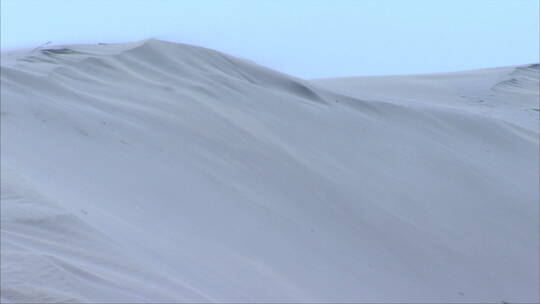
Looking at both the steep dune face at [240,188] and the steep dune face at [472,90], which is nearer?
the steep dune face at [240,188]

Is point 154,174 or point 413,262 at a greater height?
point 154,174

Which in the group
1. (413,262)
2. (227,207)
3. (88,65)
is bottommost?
(413,262)

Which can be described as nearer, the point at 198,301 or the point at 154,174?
the point at 198,301

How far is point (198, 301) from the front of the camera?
2.58 meters

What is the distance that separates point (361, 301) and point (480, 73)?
208 inches

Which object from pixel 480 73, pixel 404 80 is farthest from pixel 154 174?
pixel 480 73

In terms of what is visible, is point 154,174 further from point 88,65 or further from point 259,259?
point 88,65

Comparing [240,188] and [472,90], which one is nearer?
[240,188]

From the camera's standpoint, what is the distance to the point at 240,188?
3953 mm

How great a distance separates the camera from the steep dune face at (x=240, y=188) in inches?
105

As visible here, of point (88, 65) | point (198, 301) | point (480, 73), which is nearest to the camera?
point (198, 301)

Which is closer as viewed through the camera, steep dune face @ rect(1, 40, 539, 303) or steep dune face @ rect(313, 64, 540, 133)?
steep dune face @ rect(1, 40, 539, 303)

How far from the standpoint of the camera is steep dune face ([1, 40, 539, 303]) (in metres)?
2.66

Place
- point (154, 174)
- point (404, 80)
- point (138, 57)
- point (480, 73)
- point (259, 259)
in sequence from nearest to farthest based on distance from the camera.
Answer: point (259, 259) < point (154, 174) < point (138, 57) < point (404, 80) < point (480, 73)
